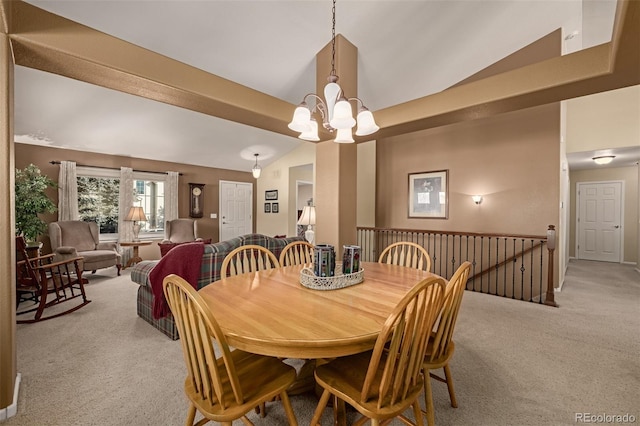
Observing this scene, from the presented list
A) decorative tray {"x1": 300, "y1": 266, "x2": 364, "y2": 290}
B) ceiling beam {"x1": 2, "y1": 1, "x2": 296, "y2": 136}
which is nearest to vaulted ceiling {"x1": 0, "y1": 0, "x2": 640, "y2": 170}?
ceiling beam {"x1": 2, "y1": 1, "x2": 296, "y2": 136}

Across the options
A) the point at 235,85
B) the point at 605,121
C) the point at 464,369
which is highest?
the point at 605,121

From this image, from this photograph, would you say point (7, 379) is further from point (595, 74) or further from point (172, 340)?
point (595, 74)

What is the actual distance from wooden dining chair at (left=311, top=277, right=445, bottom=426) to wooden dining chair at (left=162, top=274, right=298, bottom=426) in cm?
26

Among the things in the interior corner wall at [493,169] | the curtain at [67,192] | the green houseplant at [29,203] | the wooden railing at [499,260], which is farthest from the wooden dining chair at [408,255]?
the curtain at [67,192]

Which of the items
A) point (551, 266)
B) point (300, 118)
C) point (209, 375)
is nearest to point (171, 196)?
point (300, 118)

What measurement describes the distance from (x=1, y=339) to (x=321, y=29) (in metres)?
3.75

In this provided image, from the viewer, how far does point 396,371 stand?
3.91 ft

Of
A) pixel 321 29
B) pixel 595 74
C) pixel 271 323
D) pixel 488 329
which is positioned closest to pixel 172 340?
pixel 271 323

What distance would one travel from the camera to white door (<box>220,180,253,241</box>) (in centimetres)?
748

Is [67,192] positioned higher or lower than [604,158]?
lower

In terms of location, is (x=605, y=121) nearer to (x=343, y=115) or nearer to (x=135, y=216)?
(x=343, y=115)

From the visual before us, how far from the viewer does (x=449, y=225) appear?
16.9ft

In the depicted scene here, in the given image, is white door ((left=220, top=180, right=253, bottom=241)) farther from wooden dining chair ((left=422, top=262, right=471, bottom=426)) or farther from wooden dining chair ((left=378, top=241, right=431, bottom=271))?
wooden dining chair ((left=422, top=262, right=471, bottom=426))

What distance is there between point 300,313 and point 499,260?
4530mm
